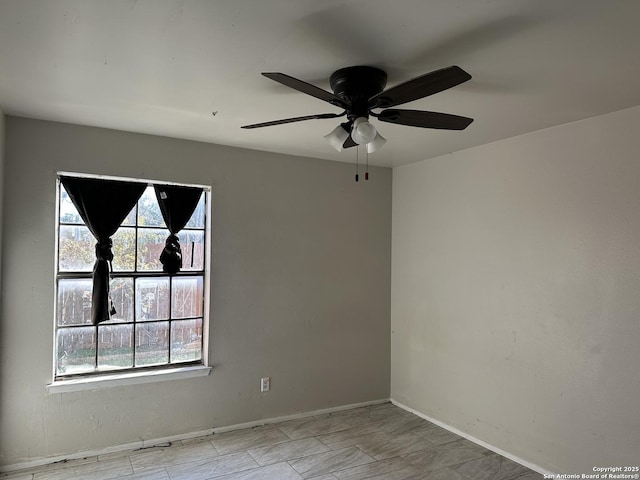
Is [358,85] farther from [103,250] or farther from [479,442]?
[479,442]

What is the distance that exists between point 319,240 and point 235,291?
930 mm

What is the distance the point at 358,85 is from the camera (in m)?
2.22

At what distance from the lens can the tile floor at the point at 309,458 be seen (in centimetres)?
305

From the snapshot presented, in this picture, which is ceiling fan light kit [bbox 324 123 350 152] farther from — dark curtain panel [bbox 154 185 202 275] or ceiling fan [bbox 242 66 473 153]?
dark curtain panel [bbox 154 185 202 275]

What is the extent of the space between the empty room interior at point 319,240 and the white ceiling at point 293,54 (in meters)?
0.02

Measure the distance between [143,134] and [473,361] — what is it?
10.5 ft

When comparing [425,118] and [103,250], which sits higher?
[425,118]

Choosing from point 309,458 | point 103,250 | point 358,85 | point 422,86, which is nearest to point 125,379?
point 103,250

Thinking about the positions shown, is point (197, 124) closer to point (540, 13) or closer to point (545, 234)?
point (540, 13)

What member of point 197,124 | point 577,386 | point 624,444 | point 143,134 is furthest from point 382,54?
point 624,444

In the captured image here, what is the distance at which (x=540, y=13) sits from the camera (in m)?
1.70

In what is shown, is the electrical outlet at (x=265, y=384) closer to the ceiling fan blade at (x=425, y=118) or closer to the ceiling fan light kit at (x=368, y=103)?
the ceiling fan light kit at (x=368, y=103)

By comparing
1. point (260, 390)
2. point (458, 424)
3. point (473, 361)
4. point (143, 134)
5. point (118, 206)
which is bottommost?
point (458, 424)

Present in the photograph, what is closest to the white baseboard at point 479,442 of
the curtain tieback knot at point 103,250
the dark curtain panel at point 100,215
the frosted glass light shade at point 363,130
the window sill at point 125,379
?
the window sill at point 125,379
